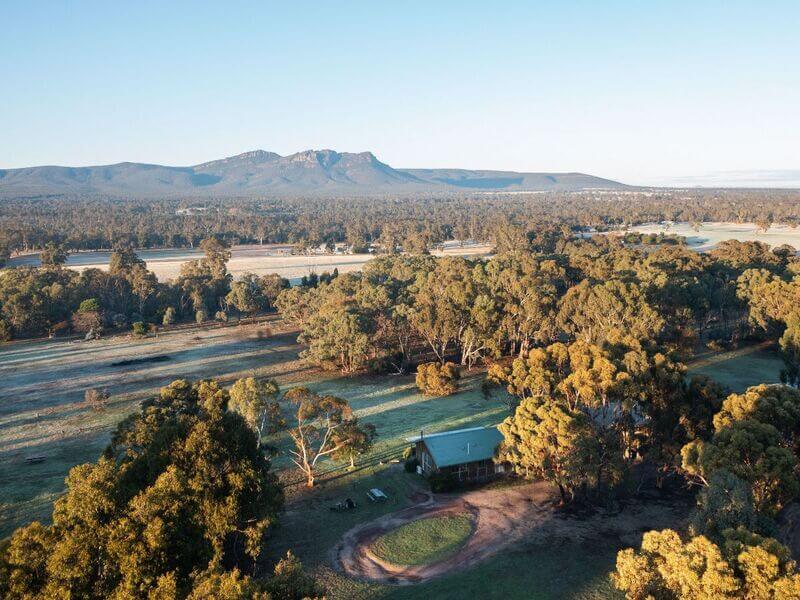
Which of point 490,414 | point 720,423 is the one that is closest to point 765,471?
point 720,423

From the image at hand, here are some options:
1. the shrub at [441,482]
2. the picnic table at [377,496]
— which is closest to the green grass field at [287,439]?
the picnic table at [377,496]

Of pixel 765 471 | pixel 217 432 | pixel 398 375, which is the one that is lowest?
pixel 398 375

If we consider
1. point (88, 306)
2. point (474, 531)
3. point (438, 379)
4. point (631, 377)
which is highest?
point (631, 377)

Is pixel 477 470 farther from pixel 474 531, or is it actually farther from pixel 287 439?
pixel 287 439

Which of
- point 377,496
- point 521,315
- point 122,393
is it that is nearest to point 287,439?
point 377,496

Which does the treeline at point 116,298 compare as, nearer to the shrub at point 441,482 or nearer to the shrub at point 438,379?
the shrub at point 438,379

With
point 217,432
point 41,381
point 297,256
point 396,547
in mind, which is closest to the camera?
point 217,432

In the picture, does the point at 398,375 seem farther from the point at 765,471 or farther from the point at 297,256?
the point at 297,256
